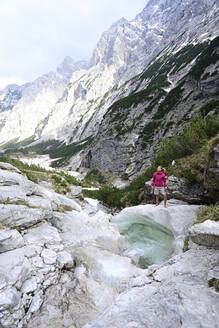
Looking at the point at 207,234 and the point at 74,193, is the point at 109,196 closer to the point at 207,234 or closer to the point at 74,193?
the point at 74,193

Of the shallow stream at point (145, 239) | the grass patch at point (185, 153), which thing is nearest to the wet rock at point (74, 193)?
the grass patch at point (185, 153)

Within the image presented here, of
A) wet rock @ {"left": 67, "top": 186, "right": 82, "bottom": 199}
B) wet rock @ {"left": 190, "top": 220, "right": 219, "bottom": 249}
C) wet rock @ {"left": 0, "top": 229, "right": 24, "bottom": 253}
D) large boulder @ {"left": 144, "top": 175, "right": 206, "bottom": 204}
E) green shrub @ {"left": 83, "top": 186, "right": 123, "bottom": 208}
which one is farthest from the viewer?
green shrub @ {"left": 83, "top": 186, "right": 123, "bottom": 208}

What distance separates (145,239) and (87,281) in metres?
4.78

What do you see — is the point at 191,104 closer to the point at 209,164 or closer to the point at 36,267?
the point at 209,164

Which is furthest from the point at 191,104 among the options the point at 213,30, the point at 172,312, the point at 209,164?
the point at 213,30

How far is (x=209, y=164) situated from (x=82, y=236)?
24.8 ft

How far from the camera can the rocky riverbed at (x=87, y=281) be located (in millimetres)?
3289

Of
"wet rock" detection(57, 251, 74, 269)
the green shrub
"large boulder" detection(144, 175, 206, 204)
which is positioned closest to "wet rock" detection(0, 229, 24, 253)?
"wet rock" detection(57, 251, 74, 269)

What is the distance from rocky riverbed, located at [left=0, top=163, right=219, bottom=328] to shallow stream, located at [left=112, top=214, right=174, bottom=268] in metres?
0.85

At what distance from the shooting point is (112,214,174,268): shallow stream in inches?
305

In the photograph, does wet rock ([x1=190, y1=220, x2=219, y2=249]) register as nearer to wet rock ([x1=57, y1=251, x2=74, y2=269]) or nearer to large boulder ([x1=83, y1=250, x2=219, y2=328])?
large boulder ([x1=83, y1=250, x2=219, y2=328])

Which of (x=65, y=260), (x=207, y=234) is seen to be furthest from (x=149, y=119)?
(x=65, y=260)

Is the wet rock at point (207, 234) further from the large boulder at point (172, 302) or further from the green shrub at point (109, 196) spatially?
Result: the green shrub at point (109, 196)

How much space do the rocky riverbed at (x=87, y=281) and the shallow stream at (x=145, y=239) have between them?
0.85 meters
